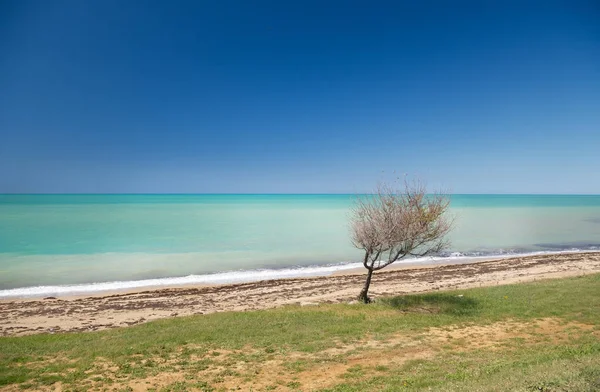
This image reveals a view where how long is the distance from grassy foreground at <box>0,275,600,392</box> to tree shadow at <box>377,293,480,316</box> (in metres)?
0.10

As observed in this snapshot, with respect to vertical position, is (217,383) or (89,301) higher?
(89,301)

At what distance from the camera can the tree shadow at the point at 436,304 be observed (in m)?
17.8

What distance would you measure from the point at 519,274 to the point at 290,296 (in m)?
19.2

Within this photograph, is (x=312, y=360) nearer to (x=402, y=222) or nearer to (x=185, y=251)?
(x=402, y=222)

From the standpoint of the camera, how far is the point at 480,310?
17.5 m

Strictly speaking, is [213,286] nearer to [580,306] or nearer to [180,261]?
[180,261]

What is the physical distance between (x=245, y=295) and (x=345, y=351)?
45.9 ft

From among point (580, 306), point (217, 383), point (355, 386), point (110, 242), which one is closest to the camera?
point (355, 386)

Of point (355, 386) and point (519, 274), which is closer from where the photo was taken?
point (355, 386)

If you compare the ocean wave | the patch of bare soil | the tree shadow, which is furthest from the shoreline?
the patch of bare soil

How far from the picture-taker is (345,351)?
1291cm

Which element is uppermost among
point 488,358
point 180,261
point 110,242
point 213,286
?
point 110,242

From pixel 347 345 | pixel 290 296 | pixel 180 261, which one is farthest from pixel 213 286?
pixel 347 345

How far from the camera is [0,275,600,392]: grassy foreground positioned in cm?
984
